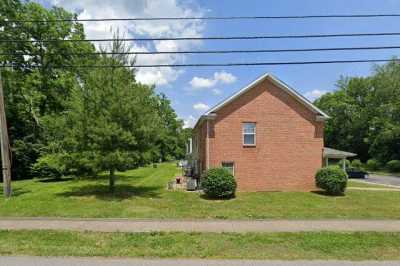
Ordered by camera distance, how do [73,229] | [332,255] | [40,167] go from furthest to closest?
1. [40,167]
2. [73,229]
3. [332,255]

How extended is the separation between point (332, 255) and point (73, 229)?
24.5 feet

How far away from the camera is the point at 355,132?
60906 millimetres

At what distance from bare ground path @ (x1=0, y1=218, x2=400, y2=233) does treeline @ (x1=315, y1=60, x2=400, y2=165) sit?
45.5 meters

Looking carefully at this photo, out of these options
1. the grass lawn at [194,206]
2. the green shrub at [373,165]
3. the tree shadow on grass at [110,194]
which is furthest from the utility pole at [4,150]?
the green shrub at [373,165]

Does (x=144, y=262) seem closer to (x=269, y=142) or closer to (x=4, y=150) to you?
(x=4, y=150)

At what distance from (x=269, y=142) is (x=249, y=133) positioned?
4.63ft

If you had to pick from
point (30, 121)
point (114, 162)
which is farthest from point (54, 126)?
point (30, 121)

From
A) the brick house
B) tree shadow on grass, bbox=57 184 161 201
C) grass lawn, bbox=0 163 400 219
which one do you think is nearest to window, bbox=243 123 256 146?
the brick house

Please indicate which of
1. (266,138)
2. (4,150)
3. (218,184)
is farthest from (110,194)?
(266,138)

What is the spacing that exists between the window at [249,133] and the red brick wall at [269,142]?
0.83 feet

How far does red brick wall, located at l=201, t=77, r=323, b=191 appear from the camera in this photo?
19797 millimetres

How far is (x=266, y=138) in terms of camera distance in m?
20.0

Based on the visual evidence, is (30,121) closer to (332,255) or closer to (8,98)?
(8,98)

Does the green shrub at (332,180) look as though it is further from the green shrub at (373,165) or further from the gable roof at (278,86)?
the green shrub at (373,165)
